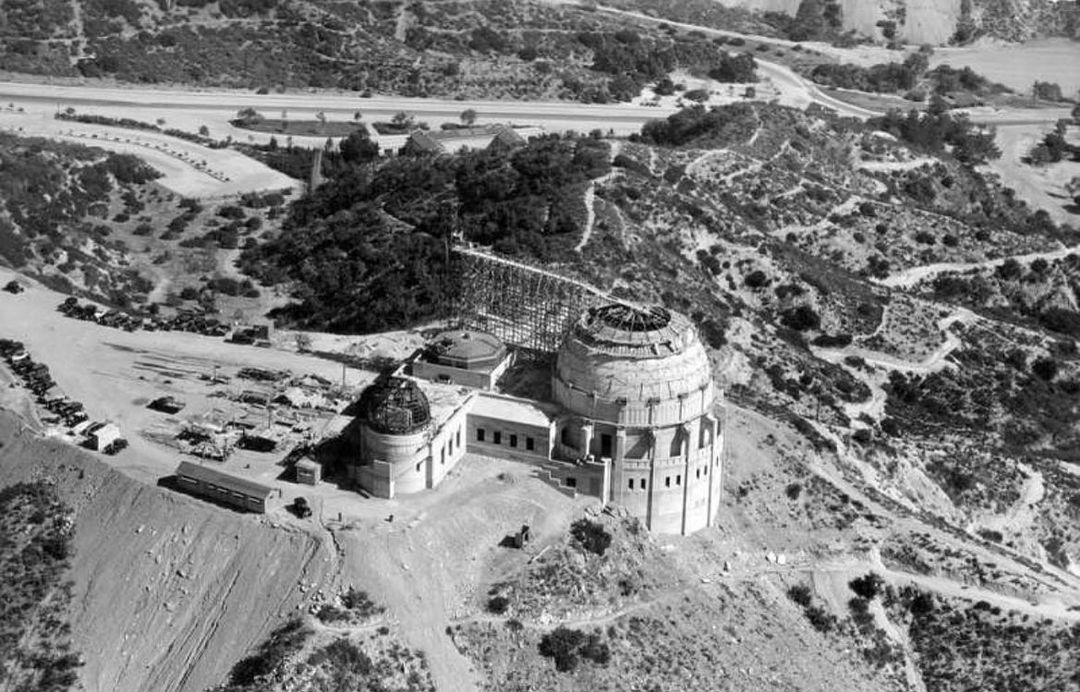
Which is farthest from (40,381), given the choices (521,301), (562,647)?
(562,647)

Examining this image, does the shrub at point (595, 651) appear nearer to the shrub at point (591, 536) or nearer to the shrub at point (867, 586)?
the shrub at point (591, 536)

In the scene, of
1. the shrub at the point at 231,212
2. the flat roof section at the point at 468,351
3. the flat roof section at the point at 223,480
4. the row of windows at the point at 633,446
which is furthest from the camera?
the shrub at the point at 231,212

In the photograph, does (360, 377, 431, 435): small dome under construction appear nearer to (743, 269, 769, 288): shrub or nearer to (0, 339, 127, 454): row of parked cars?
(0, 339, 127, 454): row of parked cars

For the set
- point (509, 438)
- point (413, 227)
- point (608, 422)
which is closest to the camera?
point (608, 422)

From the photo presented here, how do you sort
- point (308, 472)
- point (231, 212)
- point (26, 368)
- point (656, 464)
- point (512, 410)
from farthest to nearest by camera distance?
point (231, 212), point (26, 368), point (512, 410), point (656, 464), point (308, 472)

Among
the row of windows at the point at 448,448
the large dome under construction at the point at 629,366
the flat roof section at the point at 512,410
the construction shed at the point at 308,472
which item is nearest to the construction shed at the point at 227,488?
the construction shed at the point at 308,472

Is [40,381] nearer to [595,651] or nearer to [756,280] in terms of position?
[595,651]
